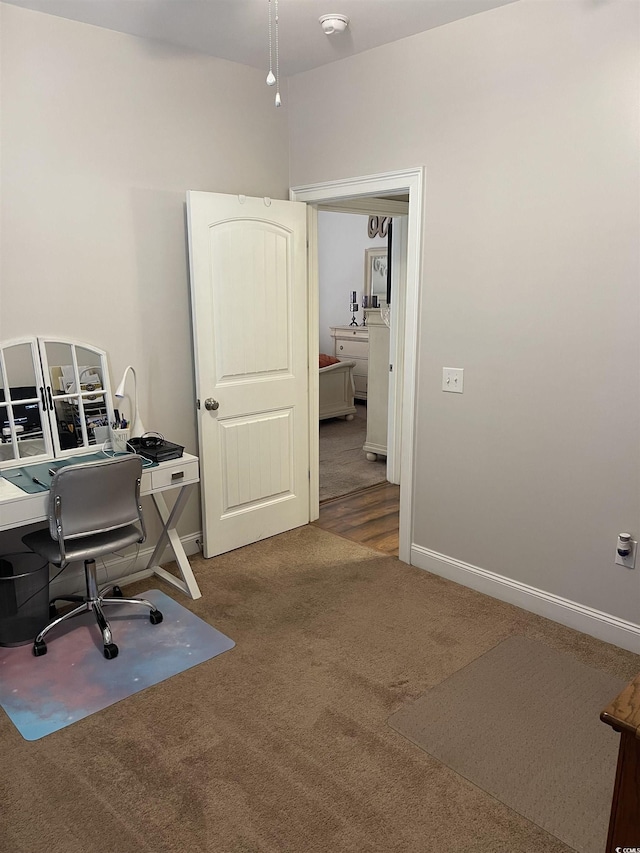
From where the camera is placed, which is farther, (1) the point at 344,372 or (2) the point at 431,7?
(1) the point at 344,372

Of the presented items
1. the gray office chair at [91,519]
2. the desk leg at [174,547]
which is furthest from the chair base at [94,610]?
the desk leg at [174,547]

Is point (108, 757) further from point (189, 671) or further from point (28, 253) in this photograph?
point (28, 253)

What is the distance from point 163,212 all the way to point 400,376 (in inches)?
→ 86.2

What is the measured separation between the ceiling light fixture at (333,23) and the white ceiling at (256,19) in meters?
0.03

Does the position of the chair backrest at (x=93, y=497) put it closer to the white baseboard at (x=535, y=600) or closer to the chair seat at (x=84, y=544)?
the chair seat at (x=84, y=544)

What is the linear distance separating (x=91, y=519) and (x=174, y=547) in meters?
0.67

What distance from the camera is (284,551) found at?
146 inches

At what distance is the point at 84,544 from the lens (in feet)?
8.64

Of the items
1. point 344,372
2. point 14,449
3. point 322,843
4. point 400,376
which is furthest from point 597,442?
point 344,372

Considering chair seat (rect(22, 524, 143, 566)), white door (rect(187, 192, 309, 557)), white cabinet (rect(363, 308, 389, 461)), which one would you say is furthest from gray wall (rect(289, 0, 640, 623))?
white cabinet (rect(363, 308, 389, 461))

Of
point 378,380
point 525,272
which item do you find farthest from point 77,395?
point 378,380

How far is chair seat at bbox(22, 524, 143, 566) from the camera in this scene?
8.43 feet

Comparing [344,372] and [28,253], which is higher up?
[28,253]

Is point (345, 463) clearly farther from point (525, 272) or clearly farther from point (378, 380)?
point (525, 272)
